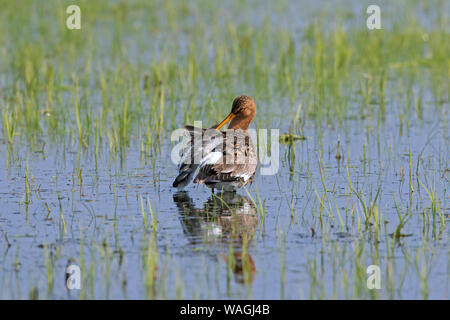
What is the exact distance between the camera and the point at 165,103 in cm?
1176

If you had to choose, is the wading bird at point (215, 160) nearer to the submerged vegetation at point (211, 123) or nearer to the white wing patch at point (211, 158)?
the white wing patch at point (211, 158)

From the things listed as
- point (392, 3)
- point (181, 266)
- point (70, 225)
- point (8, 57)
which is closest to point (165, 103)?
point (8, 57)

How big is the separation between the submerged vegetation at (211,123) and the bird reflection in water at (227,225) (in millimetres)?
19

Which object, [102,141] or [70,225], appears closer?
[70,225]

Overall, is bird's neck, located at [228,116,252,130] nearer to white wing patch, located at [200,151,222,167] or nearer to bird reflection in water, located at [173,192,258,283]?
bird reflection in water, located at [173,192,258,283]

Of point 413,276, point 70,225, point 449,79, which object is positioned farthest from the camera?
point 449,79

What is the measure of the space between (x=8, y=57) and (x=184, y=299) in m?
9.03

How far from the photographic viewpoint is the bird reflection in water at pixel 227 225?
6.22 metres

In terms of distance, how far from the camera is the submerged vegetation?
20.1ft

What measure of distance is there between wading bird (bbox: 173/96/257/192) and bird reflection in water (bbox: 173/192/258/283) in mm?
183

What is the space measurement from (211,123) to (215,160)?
242 cm

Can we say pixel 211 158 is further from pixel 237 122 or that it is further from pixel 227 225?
pixel 237 122
